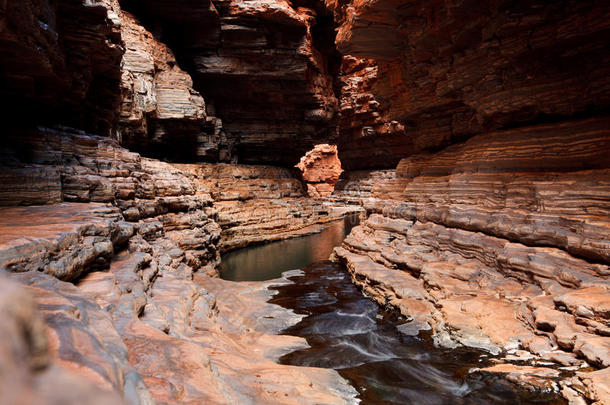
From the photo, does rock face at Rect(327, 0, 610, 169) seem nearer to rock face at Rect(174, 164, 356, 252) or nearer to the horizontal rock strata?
the horizontal rock strata

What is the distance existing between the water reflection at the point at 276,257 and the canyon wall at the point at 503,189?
118 inches

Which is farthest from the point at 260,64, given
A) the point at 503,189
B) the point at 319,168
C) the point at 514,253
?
the point at 319,168

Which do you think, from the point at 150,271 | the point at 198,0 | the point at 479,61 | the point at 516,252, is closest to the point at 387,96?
the point at 479,61

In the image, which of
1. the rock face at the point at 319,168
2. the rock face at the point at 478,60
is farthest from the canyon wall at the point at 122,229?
the rock face at the point at 319,168

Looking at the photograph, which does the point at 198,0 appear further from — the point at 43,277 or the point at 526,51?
the point at 43,277

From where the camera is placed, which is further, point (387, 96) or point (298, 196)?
point (298, 196)

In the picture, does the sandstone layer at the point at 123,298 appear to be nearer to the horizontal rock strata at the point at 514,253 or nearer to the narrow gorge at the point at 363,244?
the narrow gorge at the point at 363,244

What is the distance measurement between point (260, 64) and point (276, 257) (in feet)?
36.0

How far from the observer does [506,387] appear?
387 cm

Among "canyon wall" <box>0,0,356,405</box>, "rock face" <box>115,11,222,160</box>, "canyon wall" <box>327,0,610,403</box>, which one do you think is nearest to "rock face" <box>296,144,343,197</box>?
"rock face" <box>115,11,222,160</box>

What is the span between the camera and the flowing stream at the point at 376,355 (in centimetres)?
404

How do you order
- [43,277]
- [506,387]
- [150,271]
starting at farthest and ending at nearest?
[150,271] < [506,387] < [43,277]

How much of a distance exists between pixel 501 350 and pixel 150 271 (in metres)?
5.79

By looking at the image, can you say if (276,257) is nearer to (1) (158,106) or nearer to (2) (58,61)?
(1) (158,106)
